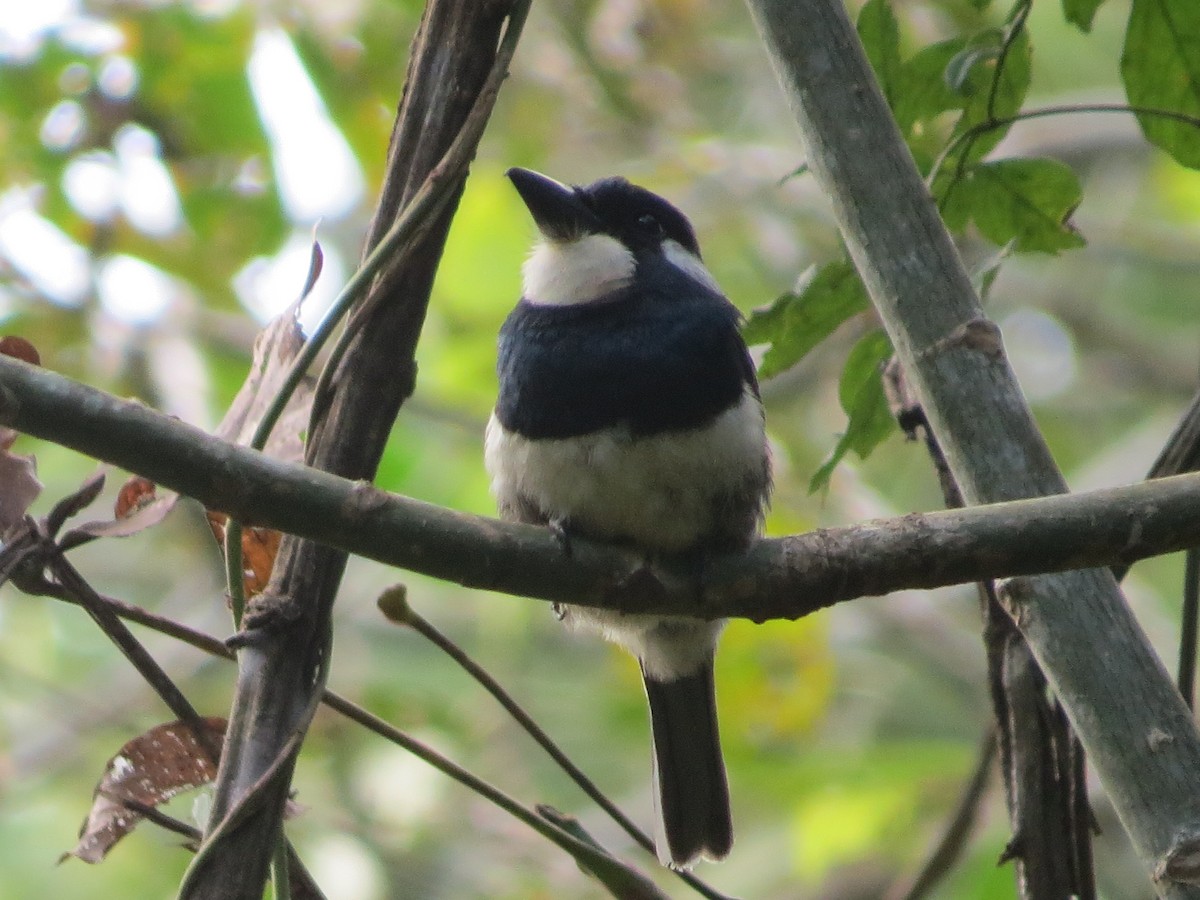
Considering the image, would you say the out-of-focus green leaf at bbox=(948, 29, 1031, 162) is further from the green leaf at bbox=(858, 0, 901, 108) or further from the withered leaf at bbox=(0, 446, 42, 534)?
the withered leaf at bbox=(0, 446, 42, 534)

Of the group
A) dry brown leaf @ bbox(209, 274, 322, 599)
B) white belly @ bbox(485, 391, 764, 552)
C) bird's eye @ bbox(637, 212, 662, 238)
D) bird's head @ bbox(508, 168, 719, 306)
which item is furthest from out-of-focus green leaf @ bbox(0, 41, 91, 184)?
dry brown leaf @ bbox(209, 274, 322, 599)

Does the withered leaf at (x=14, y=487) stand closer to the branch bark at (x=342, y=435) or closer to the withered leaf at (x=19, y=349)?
the withered leaf at (x=19, y=349)

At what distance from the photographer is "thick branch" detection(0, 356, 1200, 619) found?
109 centimetres

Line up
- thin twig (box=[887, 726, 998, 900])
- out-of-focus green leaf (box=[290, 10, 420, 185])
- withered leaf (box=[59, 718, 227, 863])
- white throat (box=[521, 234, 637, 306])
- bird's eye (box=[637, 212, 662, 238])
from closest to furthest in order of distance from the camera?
1. withered leaf (box=[59, 718, 227, 863])
2. thin twig (box=[887, 726, 998, 900])
3. white throat (box=[521, 234, 637, 306])
4. bird's eye (box=[637, 212, 662, 238])
5. out-of-focus green leaf (box=[290, 10, 420, 185])

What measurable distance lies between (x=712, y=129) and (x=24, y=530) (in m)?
4.42

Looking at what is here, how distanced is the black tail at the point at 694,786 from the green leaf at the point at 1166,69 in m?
1.16

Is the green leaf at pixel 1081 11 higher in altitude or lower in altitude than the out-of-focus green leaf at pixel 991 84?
higher

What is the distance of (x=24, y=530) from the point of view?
1.34 meters

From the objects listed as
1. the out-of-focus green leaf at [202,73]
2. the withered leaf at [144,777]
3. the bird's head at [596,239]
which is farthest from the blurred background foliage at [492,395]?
the withered leaf at [144,777]

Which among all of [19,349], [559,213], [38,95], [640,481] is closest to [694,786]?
[640,481]

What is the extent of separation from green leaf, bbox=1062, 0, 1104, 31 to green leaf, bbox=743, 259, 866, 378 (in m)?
0.39

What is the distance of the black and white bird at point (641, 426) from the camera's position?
2.01 m

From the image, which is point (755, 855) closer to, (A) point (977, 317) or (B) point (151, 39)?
(B) point (151, 39)

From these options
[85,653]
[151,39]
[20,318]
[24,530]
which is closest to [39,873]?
[85,653]
